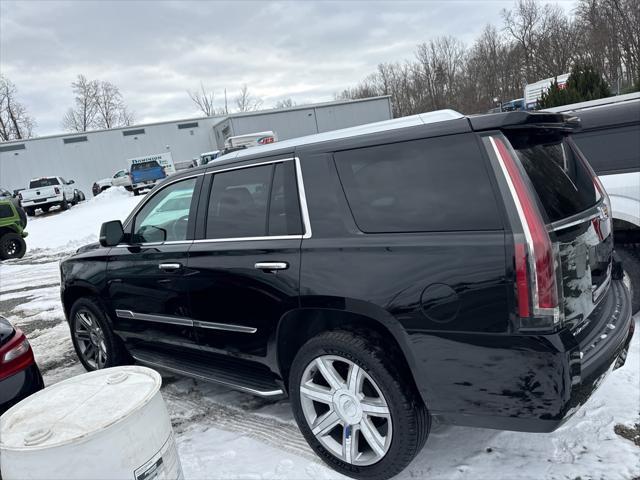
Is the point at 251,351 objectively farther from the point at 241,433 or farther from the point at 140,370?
the point at 140,370

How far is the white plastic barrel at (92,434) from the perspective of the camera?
166cm

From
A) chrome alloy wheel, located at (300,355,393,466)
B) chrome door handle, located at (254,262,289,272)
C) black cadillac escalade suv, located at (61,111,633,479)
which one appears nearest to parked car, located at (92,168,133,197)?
black cadillac escalade suv, located at (61,111,633,479)

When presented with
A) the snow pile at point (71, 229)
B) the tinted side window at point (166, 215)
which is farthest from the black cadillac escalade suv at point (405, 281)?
the snow pile at point (71, 229)

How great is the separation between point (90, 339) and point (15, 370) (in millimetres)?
1627

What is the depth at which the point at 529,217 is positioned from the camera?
206 cm

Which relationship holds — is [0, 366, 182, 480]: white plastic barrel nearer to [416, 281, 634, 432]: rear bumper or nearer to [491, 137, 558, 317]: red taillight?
[416, 281, 634, 432]: rear bumper

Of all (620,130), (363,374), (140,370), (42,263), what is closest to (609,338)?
(363,374)

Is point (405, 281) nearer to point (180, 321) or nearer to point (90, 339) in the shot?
point (180, 321)

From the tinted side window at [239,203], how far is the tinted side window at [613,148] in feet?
10.3

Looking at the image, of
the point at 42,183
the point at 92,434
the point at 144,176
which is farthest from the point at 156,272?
the point at 144,176

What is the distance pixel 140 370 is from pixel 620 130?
14.5ft

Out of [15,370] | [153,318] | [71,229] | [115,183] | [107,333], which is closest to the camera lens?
[15,370]

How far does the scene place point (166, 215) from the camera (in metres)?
3.86

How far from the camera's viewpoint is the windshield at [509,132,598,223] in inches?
88.5
